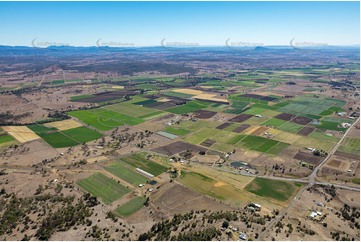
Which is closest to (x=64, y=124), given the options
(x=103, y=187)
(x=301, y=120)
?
(x=103, y=187)

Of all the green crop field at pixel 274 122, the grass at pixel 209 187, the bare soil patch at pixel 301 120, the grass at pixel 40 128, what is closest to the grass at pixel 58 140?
the grass at pixel 40 128

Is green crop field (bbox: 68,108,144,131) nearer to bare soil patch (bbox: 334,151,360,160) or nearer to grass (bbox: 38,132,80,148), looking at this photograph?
grass (bbox: 38,132,80,148)

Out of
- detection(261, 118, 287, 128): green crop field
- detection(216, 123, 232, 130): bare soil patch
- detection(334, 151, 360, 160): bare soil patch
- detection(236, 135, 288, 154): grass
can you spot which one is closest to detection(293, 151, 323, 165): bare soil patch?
detection(236, 135, 288, 154): grass

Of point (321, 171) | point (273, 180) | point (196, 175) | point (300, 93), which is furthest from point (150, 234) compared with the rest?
point (300, 93)

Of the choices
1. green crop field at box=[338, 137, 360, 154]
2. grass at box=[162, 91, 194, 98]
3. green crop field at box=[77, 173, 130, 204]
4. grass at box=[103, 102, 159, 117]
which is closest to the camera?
green crop field at box=[77, 173, 130, 204]

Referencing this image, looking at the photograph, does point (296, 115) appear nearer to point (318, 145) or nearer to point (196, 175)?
point (318, 145)

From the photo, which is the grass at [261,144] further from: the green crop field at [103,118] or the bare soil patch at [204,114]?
the green crop field at [103,118]
